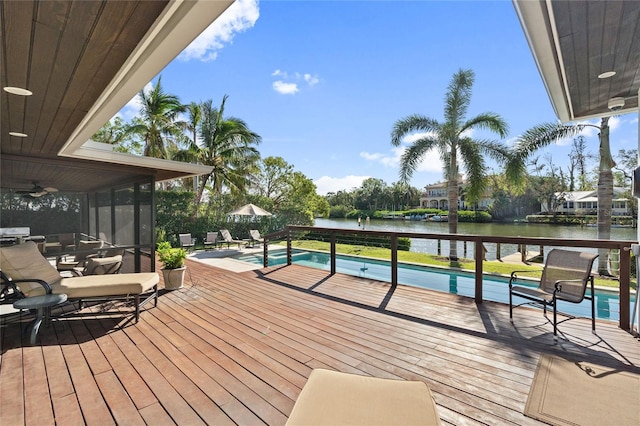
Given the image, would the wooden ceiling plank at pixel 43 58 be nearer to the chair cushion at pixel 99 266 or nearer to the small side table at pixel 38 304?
the small side table at pixel 38 304

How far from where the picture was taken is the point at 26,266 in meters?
3.53

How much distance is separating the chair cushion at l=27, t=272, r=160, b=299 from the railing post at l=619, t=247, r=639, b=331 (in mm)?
5714

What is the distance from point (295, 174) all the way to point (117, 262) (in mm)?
14336

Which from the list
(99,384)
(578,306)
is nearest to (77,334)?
(99,384)

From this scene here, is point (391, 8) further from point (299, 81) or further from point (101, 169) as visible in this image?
point (299, 81)

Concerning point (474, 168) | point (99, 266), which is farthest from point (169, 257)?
point (474, 168)

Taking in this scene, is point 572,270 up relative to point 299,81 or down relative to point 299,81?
down

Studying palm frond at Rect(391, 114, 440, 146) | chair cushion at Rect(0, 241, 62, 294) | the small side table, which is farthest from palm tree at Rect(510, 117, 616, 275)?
chair cushion at Rect(0, 241, 62, 294)

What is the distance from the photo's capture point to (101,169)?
5.27m

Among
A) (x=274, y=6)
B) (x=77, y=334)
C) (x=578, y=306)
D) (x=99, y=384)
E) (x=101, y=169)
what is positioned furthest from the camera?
(x=274, y=6)

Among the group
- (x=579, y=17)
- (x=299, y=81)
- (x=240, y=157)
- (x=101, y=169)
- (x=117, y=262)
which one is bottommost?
(x=117, y=262)

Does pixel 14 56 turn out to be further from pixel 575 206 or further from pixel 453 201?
pixel 575 206

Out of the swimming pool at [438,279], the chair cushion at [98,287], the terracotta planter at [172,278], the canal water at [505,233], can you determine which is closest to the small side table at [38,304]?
the chair cushion at [98,287]

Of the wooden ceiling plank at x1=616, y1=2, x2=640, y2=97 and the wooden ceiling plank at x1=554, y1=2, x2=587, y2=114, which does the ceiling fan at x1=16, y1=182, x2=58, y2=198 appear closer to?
the wooden ceiling plank at x1=554, y1=2, x2=587, y2=114
